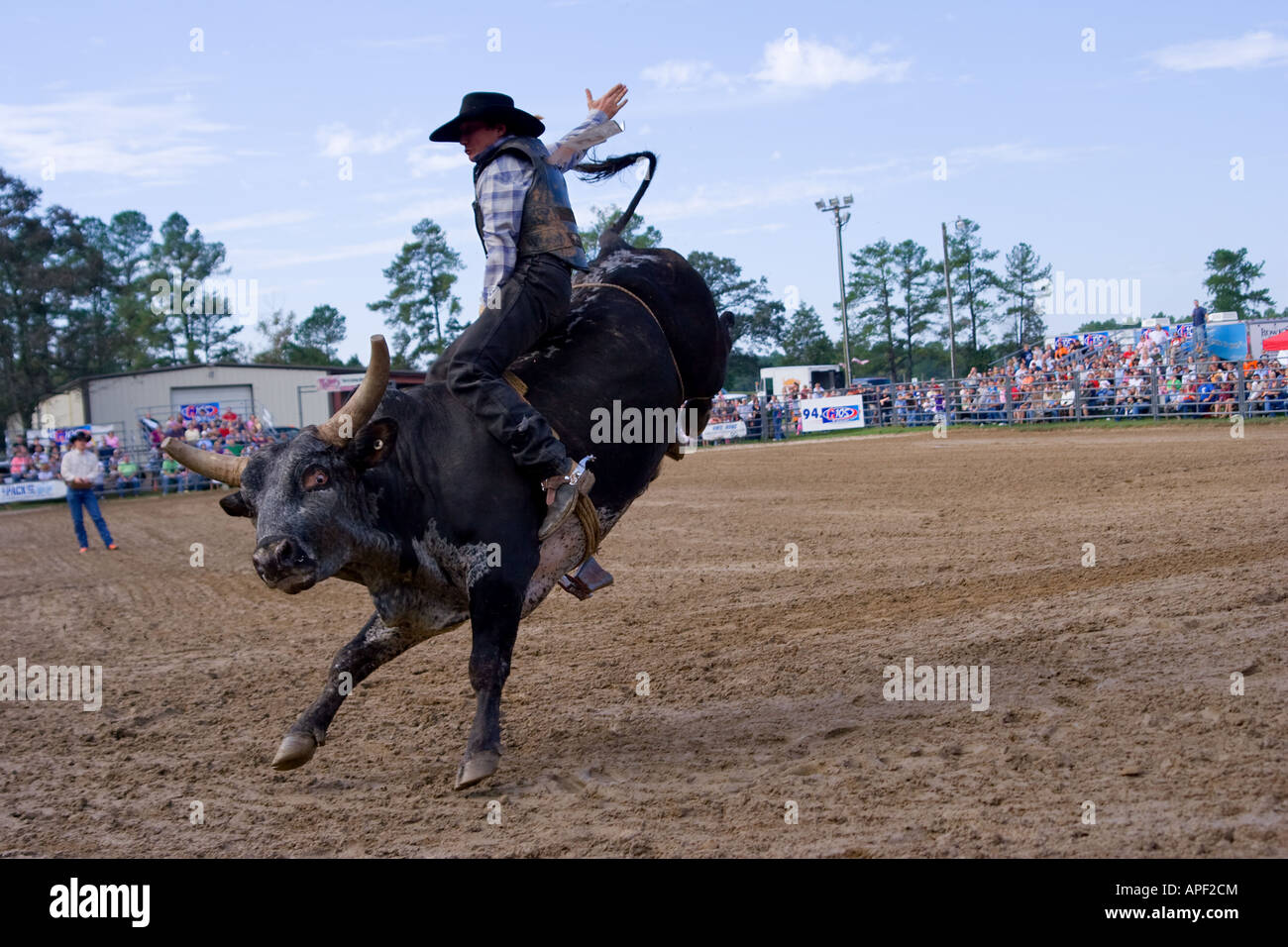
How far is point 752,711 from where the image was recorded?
5.42 metres

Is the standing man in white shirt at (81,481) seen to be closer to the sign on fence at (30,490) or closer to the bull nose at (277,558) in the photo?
the bull nose at (277,558)

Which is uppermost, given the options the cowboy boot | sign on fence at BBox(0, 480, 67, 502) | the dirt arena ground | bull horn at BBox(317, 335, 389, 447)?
bull horn at BBox(317, 335, 389, 447)

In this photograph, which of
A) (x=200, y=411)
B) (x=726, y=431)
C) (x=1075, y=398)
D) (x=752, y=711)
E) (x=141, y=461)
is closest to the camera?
(x=752, y=711)

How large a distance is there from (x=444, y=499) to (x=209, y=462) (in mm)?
1038

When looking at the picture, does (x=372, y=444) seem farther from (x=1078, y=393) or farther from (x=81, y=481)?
(x=1078, y=393)

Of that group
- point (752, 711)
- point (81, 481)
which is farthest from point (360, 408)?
point (81, 481)

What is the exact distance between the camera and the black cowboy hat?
5059mm

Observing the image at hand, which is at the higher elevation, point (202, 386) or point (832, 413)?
point (202, 386)

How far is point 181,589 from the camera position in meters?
11.6

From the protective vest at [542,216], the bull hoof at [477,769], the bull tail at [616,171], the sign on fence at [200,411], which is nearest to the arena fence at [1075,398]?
the sign on fence at [200,411]

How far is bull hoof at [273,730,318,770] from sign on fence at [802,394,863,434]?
31.2 m

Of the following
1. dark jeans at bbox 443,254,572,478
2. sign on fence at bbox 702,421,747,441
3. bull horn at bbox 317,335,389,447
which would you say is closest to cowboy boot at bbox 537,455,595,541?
dark jeans at bbox 443,254,572,478

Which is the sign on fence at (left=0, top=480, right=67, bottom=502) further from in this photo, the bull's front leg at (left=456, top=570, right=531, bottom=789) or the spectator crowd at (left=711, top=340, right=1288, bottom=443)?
the bull's front leg at (left=456, top=570, right=531, bottom=789)
